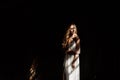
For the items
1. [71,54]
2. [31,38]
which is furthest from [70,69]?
[31,38]

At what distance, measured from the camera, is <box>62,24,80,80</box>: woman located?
235 inches

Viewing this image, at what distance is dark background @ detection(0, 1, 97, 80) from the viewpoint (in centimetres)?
601

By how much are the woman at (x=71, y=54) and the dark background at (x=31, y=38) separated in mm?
79

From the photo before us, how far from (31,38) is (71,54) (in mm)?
702

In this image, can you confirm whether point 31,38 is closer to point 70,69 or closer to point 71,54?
point 71,54

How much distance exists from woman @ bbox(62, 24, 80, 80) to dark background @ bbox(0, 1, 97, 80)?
3.1 inches

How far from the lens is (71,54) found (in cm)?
600

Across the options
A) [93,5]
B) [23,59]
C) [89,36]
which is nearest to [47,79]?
[23,59]

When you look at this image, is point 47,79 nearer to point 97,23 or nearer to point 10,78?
point 10,78

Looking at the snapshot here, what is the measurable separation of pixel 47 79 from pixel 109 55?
3.97 ft

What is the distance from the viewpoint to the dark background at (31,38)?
237 inches

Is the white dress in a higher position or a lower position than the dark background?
lower

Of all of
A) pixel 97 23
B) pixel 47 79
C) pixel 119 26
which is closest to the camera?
pixel 119 26

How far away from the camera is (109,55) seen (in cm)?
534
